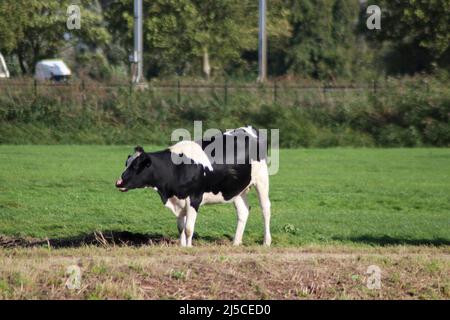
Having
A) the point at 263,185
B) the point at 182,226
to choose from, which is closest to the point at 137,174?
the point at 182,226

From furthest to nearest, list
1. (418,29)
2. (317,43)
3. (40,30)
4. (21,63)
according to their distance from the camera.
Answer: (317,43) → (21,63) → (40,30) → (418,29)

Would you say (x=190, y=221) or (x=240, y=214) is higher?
(x=190, y=221)

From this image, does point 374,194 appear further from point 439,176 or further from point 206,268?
point 206,268

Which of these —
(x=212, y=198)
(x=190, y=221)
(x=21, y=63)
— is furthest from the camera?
(x=21, y=63)

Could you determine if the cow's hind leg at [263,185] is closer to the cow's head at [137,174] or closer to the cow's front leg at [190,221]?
the cow's front leg at [190,221]

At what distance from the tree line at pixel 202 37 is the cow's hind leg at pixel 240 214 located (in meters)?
24.9

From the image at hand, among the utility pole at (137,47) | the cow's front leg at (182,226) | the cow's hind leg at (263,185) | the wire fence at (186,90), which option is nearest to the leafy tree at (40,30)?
the utility pole at (137,47)

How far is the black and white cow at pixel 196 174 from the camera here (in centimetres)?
1598

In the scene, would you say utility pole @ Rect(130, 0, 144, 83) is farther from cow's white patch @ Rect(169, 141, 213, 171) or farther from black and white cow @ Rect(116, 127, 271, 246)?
cow's white patch @ Rect(169, 141, 213, 171)

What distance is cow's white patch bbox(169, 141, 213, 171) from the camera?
53.0ft

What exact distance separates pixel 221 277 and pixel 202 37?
4004 cm

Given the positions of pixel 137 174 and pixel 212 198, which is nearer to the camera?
pixel 137 174

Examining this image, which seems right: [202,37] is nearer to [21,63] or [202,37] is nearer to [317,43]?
[21,63]

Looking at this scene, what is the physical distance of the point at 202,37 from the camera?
51750 mm
